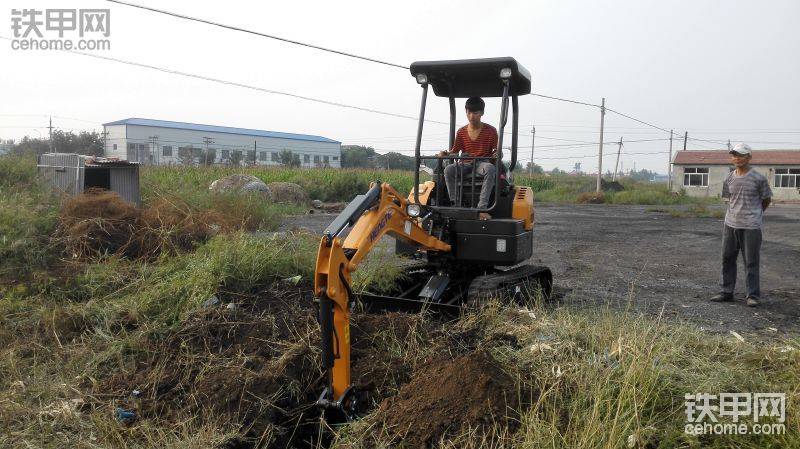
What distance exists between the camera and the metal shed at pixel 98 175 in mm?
10250

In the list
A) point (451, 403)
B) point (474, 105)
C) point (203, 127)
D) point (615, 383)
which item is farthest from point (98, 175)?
point (203, 127)

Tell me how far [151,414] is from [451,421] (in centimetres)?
189

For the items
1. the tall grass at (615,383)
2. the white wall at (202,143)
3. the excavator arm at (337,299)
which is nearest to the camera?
the tall grass at (615,383)

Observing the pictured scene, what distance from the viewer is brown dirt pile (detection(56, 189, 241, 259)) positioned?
7262mm

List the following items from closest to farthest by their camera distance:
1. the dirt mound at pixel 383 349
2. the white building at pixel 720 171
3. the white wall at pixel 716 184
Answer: the dirt mound at pixel 383 349 < the white wall at pixel 716 184 < the white building at pixel 720 171

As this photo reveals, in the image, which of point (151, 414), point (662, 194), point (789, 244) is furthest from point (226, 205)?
point (662, 194)

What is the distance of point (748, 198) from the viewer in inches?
267

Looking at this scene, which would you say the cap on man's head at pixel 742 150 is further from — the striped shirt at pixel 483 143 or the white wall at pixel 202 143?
the white wall at pixel 202 143

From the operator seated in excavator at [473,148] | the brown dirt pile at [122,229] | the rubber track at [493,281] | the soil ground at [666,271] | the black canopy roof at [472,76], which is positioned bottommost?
the soil ground at [666,271]

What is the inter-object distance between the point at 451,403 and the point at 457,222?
252 centimetres

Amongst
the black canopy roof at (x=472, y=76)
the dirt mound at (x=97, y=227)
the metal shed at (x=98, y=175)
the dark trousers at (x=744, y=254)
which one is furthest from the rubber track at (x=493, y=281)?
the metal shed at (x=98, y=175)

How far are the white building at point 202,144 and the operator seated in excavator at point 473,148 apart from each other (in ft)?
72.4

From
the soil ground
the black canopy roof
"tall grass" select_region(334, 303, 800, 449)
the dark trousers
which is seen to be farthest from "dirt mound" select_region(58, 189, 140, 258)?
the dark trousers

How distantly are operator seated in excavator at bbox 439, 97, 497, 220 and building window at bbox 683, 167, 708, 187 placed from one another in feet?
154
